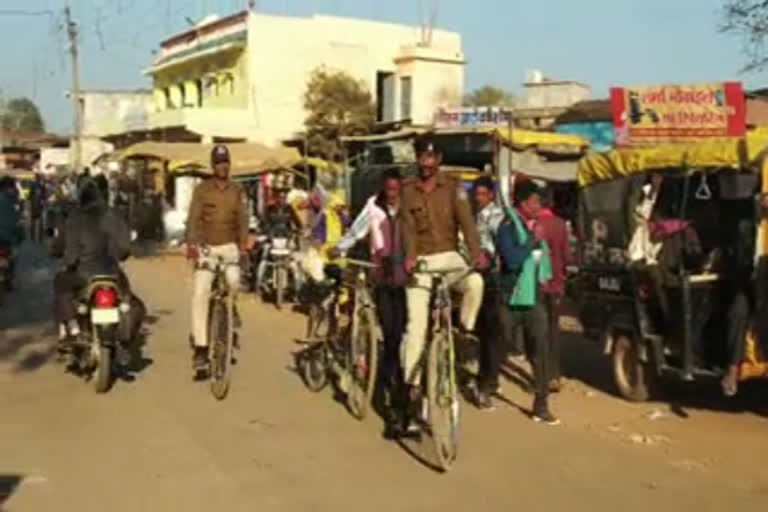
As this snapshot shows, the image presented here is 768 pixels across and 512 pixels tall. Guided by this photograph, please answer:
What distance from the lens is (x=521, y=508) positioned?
6.30 m

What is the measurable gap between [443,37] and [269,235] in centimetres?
3094

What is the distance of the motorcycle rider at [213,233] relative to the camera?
987cm

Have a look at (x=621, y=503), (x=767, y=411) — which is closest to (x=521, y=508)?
(x=621, y=503)

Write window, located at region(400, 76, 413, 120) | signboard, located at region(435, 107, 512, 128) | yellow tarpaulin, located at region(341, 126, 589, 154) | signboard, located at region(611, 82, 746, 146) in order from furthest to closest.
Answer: window, located at region(400, 76, 413, 120) < signboard, located at region(435, 107, 512, 128) < yellow tarpaulin, located at region(341, 126, 589, 154) < signboard, located at region(611, 82, 746, 146)

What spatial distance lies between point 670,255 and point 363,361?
2.86 meters

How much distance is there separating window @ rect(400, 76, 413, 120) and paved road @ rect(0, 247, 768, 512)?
30.6 metres

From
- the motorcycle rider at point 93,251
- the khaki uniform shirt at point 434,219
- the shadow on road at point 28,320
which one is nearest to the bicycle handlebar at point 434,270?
the khaki uniform shirt at point 434,219

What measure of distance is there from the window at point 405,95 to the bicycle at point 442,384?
3395 centimetres

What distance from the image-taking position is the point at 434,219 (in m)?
7.84

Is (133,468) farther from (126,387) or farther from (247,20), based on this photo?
(247,20)

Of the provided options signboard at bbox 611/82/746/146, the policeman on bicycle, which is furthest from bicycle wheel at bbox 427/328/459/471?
signboard at bbox 611/82/746/146

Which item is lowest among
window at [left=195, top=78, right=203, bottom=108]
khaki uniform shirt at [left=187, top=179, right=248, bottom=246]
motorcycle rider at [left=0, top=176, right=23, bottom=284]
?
motorcycle rider at [left=0, top=176, right=23, bottom=284]

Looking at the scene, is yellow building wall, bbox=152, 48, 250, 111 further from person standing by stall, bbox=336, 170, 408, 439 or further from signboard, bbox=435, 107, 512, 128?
person standing by stall, bbox=336, 170, 408, 439

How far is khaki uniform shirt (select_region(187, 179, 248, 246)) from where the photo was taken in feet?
32.7
